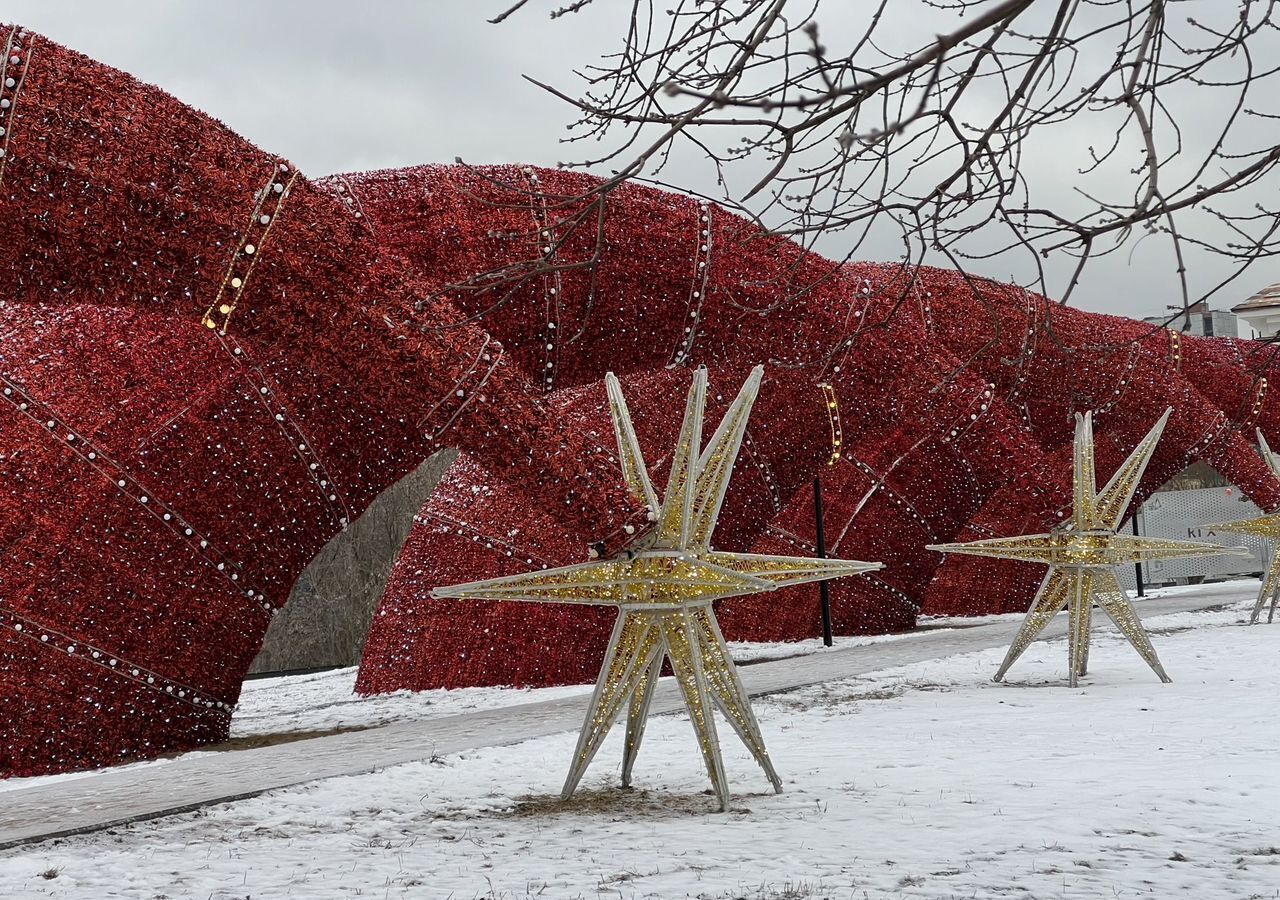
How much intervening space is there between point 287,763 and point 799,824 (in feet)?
9.40

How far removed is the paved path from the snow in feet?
0.72

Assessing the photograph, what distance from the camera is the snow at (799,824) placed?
363 cm

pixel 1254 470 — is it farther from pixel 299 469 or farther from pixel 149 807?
pixel 149 807

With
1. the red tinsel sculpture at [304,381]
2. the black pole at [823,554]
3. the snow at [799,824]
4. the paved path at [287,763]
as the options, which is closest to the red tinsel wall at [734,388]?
the red tinsel sculpture at [304,381]

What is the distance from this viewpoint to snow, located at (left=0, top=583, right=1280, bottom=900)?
3.63 m

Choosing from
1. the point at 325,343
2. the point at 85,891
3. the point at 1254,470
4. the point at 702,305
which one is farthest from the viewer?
the point at 1254,470

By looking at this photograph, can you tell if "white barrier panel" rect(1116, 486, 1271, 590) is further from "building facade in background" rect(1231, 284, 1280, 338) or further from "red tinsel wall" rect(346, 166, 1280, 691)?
"red tinsel wall" rect(346, 166, 1280, 691)

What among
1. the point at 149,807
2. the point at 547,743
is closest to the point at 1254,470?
the point at 547,743

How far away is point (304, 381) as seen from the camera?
741cm

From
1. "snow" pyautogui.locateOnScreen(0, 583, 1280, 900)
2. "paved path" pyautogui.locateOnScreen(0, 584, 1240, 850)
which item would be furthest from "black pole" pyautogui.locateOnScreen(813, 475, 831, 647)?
"snow" pyautogui.locateOnScreen(0, 583, 1280, 900)

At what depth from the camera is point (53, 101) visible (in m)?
5.71

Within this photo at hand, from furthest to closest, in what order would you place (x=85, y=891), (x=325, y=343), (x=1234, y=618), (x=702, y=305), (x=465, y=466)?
(x=1234, y=618)
(x=465, y=466)
(x=702, y=305)
(x=325, y=343)
(x=85, y=891)

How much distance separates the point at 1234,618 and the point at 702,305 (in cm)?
629

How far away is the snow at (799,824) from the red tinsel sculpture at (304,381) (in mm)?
1159
